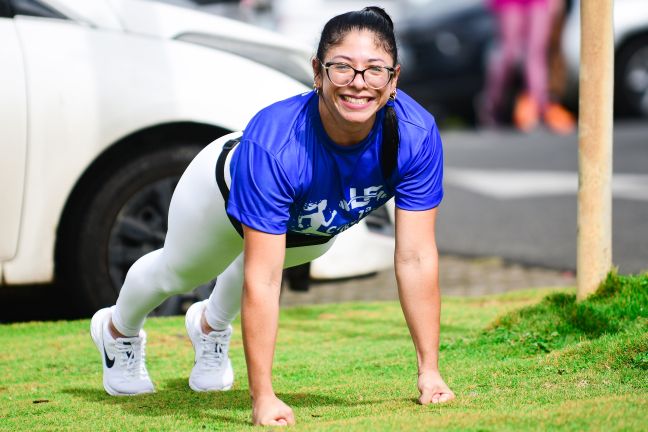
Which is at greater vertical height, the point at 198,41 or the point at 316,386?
the point at 198,41

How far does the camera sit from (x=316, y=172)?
3977mm

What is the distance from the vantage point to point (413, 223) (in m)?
4.16

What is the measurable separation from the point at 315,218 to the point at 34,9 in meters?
2.52

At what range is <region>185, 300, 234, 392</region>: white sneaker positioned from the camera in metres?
4.92

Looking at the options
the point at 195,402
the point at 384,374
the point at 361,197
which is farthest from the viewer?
the point at 384,374

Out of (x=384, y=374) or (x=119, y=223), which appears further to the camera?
(x=119, y=223)

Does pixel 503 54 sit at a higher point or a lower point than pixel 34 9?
higher

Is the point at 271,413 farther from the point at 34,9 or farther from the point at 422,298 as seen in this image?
the point at 34,9

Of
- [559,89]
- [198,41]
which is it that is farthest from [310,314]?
[559,89]

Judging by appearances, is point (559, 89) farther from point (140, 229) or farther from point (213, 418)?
point (213, 418)

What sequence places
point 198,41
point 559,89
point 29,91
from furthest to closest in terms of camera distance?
1. point 559,89
2. point 198,41
3. point 29,91

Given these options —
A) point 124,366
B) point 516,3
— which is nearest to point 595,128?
point 124,366

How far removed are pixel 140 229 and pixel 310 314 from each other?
100 cm

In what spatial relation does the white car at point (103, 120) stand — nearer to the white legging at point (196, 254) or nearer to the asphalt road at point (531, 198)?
the white legging at point (196, 254)
